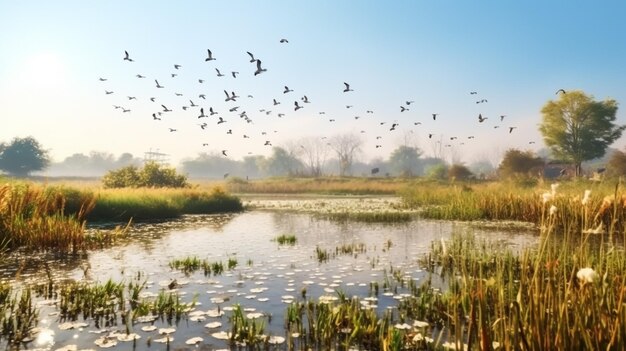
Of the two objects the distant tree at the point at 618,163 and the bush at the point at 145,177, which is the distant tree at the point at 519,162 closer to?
the distant tree at the point at 618,163

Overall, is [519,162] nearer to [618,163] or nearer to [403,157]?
[618,163]

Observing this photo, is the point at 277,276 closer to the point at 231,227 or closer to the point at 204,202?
the point at 231,227

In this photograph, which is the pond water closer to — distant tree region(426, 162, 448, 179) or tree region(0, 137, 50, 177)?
distant tree region(426, 162, 448, 179)

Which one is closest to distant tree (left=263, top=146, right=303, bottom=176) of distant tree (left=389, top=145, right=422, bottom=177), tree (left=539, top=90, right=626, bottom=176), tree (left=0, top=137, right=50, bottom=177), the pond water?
distant tree (left=389, top=145, right=422, bottom=177)

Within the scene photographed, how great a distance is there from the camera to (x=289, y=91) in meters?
25.9

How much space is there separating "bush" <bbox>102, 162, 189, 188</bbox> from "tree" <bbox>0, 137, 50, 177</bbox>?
84.4 meters

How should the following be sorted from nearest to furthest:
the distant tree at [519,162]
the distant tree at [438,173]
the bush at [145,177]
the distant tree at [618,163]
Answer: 1. the bush at [145,177]
2. the distant tree at [618,163]
3. the distant tree at [519,162]
4. the distant tree at [438,173]

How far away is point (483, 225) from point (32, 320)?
21.3 metres

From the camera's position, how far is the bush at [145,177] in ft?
Result: 145

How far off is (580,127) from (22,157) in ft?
409

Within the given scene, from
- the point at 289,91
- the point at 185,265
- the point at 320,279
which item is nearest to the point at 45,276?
the point at 185,265

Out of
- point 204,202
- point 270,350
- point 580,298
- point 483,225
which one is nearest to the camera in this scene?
point 580,298

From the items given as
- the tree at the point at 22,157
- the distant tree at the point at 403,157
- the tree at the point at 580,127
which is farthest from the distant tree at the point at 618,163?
the tree at the point at 22,157

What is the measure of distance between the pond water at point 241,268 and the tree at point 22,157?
108m
